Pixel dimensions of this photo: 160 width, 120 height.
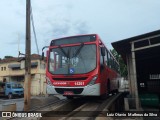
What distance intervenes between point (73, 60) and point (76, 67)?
0.39 metres

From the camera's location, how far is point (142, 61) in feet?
64.9

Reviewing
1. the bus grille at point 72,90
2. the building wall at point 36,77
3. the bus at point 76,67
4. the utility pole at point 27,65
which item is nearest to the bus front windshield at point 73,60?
the bus at point 76,67

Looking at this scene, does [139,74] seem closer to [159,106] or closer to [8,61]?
[159,106]

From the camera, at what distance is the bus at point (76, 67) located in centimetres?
1162

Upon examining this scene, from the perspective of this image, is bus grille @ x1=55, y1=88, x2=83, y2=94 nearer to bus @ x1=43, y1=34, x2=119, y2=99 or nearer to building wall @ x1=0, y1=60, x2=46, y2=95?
bus @ x1=43, y1=34, x2=119, y2=99

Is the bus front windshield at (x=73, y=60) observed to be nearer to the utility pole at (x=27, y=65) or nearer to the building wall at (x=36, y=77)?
the utility pole at (x=27, y=65)

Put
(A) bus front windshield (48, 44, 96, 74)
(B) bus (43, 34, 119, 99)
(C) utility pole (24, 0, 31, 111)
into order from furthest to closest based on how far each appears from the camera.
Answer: (C) utility pole (24, 0, 31, 111) → (A) bus front windshield (48, 44, 96, 74) → (B) bus (43, 34, 119, 99)

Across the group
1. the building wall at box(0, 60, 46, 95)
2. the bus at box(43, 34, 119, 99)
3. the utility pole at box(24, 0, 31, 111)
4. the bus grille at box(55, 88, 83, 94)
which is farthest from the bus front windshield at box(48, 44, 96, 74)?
the building wall at box(0, 60, 46, 95)

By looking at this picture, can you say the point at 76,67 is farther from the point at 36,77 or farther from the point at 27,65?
the point at 36,77

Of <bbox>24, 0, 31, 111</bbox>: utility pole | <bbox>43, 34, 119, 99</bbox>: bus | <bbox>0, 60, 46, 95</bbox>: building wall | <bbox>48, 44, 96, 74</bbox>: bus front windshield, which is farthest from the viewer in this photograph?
<bbox>0, 60, 46, 95</bbox>: building wall

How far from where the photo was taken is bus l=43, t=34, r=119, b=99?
11618 mm

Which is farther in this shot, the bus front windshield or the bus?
the bus front windshield

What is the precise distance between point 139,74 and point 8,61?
104ft

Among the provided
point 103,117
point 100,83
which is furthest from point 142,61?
point 103,117
